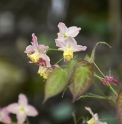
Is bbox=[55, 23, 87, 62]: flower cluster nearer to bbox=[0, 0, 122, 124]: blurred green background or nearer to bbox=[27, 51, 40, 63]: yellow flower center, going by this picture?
bbox=[27, 51, 40, 63]: yellow flower center

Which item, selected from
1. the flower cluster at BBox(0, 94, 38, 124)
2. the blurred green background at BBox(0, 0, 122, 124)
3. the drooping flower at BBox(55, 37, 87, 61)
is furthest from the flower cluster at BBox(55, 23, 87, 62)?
the blurred green background at BBox(0, 0, 122, 124)

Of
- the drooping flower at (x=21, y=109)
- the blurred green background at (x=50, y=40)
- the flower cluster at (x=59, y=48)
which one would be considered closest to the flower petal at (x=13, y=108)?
the drooping flower at (x=21, y=109)

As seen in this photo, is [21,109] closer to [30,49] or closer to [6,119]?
[6,119]

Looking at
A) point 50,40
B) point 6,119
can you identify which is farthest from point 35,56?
point 50,40

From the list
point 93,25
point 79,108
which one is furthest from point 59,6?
point 79,108

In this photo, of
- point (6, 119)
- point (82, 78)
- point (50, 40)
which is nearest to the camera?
point (82, 78)

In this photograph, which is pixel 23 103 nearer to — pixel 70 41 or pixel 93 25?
pixel 70 41
